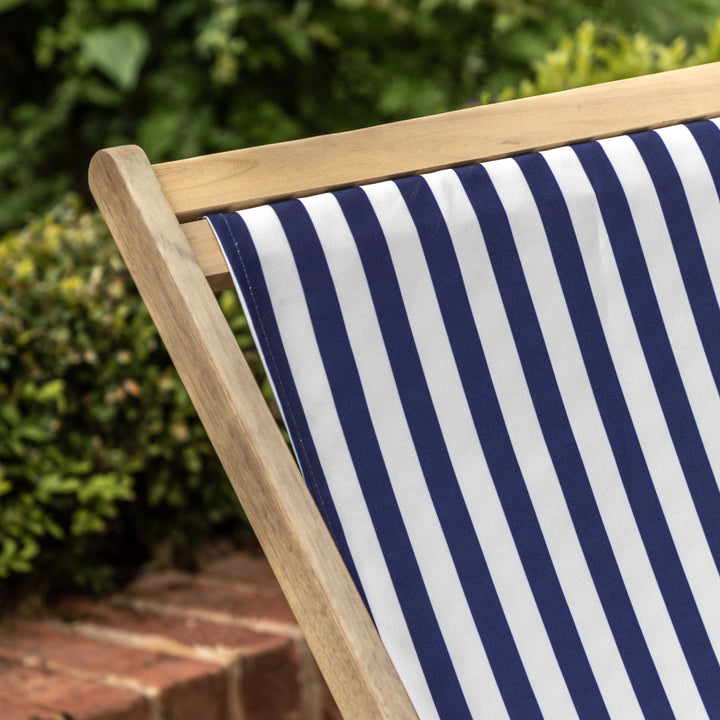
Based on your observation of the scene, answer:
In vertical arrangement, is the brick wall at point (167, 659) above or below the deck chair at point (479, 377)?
below

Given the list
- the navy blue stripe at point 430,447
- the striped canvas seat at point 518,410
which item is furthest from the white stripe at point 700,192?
the navy blue stripe at point 430,447

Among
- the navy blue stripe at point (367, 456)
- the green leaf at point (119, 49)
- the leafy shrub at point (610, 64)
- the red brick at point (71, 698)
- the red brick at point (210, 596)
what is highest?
the green leaf at point (119, 49)

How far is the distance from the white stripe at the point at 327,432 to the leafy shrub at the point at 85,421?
3.63 feet

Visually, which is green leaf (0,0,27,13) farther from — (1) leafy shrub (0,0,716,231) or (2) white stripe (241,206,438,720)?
(2) white stripe (241,206,438,720)

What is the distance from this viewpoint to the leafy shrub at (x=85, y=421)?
2.08m

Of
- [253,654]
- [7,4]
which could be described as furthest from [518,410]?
[7,4]

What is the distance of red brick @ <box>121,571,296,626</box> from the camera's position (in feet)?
7.14

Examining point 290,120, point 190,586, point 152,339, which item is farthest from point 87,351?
point 290,120

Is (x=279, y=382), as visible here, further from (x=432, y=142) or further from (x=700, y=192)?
(x=700, y=192)

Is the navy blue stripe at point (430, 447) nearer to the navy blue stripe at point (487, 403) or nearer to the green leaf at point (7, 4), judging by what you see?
the navy blue stripe at point (487, 403)

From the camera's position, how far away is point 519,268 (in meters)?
1.21

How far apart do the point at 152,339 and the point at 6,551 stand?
563mm

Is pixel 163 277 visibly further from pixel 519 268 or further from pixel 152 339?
pixel 152 339

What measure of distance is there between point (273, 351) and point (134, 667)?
110 cm
